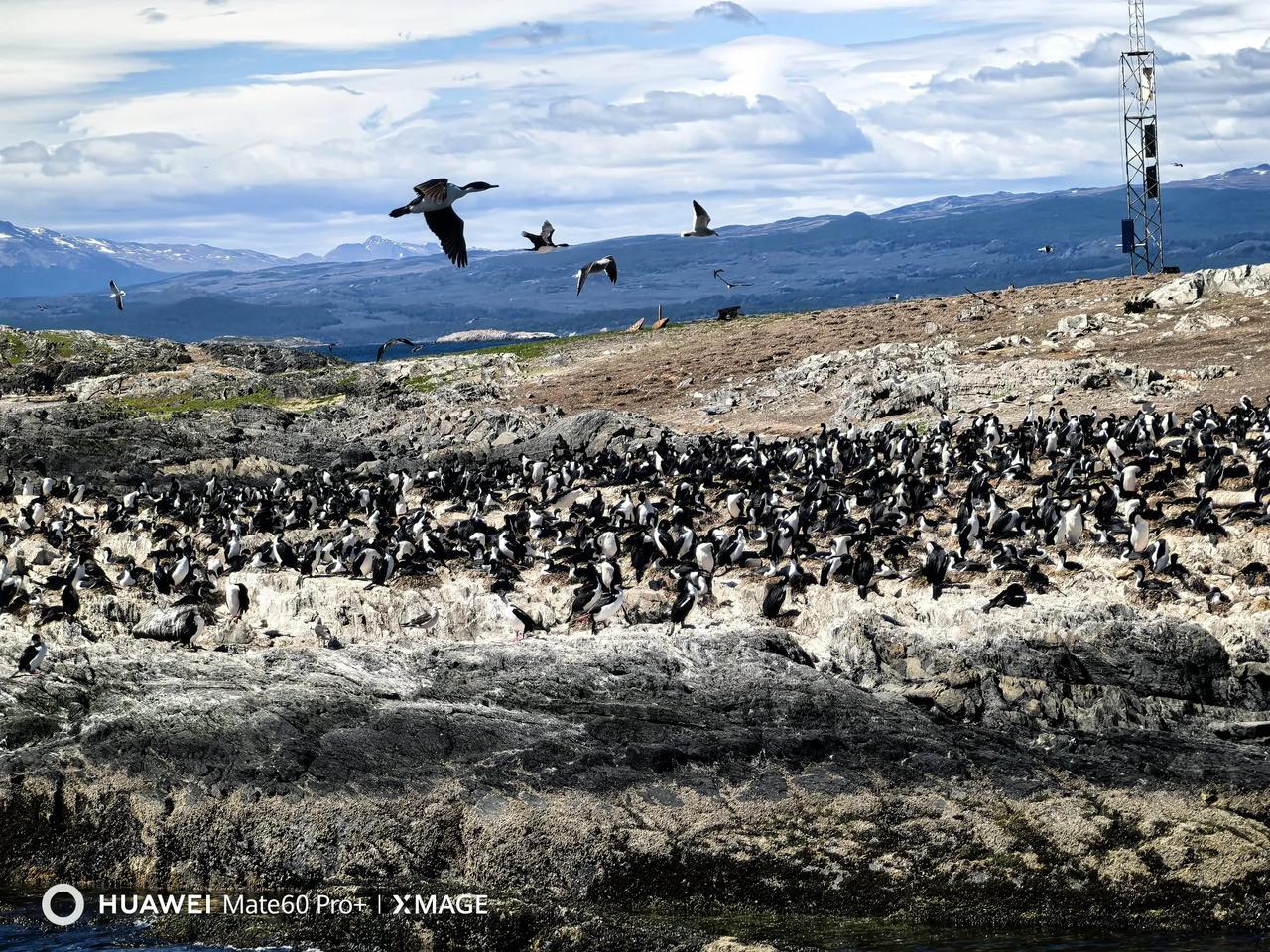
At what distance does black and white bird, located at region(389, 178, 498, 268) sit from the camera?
15.7 metres

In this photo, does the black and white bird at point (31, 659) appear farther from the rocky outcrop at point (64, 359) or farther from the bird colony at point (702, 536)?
the rocky outcrop at point (64, 359)

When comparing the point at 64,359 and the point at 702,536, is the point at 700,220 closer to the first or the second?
the point at 702,536

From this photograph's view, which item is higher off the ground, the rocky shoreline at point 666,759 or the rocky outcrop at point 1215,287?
the rocky outcrop at point 1215,287

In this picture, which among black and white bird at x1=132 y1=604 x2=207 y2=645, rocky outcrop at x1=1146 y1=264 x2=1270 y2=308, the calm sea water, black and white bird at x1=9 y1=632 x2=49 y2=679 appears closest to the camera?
the calm sea water

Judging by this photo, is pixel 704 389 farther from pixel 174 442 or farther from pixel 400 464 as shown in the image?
pixel 174 442

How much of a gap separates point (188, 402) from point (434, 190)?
32.4 meters

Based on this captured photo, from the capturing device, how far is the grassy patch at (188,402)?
44219mm

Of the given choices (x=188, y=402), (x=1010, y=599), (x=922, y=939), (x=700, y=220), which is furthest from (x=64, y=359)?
(x=922, y=939)

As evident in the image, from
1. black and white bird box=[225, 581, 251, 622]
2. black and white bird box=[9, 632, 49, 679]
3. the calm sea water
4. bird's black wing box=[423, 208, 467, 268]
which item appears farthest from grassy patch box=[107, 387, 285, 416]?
the calm sea water

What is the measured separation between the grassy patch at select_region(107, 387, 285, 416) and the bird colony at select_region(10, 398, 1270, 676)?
14998 mm

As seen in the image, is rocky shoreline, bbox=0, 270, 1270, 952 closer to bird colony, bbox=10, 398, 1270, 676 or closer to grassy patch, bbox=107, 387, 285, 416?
bird colony, bbox=10, 398, 1270, 676

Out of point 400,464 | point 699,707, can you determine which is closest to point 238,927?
point 699,707

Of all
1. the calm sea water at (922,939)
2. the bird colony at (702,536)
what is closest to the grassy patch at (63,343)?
the bird colony at (702,536)

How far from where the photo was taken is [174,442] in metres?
37.5
